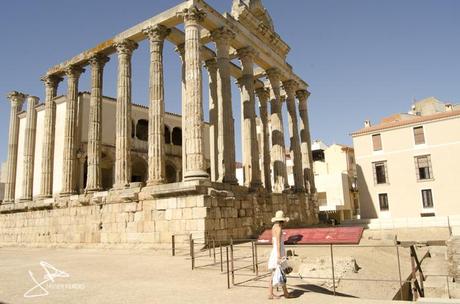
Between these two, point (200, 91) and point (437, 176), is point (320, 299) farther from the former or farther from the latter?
point (437, 176)

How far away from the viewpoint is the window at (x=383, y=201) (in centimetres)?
3145

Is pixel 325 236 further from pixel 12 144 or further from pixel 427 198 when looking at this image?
pixel 12 144

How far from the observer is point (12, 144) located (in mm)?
27094

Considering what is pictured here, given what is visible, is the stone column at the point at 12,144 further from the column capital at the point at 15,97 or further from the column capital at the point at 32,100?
the column capital at the point at 32,100

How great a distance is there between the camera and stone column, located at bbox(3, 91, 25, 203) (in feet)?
84.7

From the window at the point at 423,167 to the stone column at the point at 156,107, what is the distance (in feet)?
71.0

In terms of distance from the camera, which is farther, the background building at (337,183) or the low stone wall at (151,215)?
the background building at (337,183)

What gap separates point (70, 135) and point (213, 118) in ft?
26.5

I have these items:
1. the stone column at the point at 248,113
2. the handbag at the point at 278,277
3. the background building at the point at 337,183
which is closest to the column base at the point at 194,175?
the stone column at the point at 248,113

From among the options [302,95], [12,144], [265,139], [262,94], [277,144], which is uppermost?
[302,95]

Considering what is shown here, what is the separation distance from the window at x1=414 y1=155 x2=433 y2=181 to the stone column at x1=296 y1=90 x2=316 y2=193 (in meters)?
9.53

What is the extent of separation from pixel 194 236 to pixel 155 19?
33.3 feet

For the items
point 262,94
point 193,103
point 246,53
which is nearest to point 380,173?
point 262,94

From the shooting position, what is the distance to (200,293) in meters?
7.11
